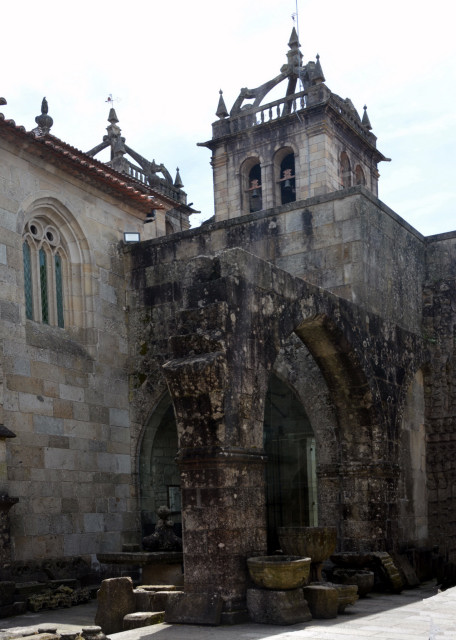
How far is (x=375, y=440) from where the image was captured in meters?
10.8

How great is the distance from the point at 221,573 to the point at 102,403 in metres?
5.07

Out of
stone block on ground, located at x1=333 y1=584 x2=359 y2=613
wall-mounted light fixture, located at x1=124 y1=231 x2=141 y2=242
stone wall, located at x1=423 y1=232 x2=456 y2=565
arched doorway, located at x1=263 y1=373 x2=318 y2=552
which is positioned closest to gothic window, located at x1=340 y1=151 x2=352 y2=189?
stone wall, located at x1=423 y1=232 x2=456 y2=565

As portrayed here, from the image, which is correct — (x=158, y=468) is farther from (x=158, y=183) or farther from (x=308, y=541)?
(x=158, y=183)

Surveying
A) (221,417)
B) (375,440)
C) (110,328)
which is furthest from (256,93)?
(221,417)

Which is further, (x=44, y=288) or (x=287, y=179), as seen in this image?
(x=287, y=179)

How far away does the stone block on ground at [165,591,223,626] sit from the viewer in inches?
278

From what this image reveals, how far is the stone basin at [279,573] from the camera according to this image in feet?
23.3

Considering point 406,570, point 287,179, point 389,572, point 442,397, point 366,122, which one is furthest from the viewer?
point 366,122

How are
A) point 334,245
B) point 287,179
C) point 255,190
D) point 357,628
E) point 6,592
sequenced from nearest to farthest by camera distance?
point 357,628
point 6,592
point 334,245
point 287,179
point 255,190

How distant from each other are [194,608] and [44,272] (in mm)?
5793

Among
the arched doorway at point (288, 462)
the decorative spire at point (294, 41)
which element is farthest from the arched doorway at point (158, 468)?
the decorative spire at point (294, 41)

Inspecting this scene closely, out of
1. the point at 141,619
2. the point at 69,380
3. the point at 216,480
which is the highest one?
the point at 69,380

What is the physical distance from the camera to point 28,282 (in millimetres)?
11180

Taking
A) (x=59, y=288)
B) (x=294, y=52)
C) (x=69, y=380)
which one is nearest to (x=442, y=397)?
(x=69, y=380)
